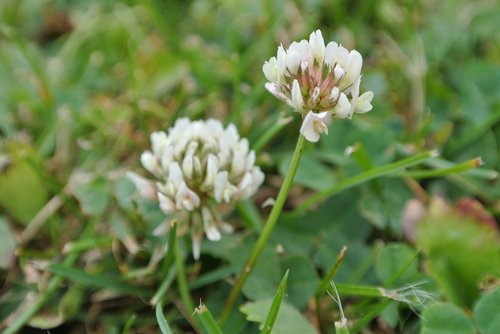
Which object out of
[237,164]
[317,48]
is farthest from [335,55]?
[237,164]

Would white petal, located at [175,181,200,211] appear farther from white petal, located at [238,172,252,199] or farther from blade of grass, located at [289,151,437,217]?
blade of grass, located at [289,151,437,217]

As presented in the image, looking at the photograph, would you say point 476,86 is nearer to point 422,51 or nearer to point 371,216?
point 422,51

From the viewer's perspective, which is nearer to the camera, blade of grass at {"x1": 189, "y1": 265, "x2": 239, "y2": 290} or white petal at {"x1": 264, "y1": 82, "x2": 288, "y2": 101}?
white petal at {"x1": 264, "y1": 82, "x2": 288, "y2": 101}

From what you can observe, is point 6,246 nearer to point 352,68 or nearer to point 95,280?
point 95,280

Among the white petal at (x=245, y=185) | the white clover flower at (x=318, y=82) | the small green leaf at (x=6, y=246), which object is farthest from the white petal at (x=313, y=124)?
the small green leaf at (x=6, y=246)

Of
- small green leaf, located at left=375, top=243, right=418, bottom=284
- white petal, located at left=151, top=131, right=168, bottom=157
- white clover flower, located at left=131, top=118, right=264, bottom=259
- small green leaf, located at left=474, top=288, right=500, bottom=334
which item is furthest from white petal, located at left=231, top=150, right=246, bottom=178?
small green leaf, located at left=474, top=288, right=500, bottom=334

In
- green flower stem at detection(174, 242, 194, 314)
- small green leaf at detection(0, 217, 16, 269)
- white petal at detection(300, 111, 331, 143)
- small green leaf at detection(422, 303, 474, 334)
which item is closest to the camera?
white petal at detection(300, 111, 331, 143)

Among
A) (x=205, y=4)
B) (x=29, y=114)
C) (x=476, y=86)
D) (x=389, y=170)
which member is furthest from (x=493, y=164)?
(x=29, y=114)
